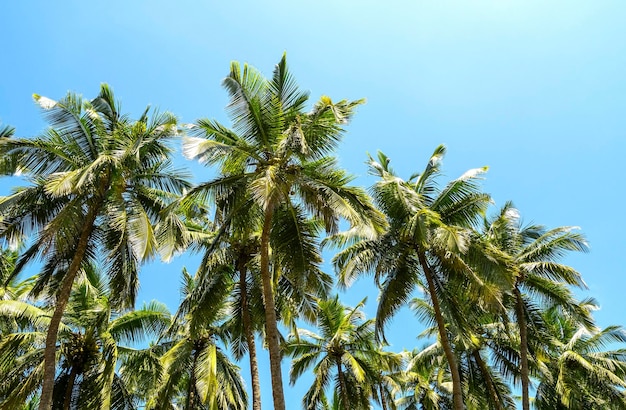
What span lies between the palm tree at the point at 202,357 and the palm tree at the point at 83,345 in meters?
1.32

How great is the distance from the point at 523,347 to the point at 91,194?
14.5 metres

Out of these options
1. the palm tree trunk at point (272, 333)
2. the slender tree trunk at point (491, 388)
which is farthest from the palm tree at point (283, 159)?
the slender tree trunk at point (491, 388)

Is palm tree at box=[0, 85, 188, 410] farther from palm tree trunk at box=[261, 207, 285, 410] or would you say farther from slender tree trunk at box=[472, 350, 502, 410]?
slender tree trunk at box=[472, 350, 502, 410]

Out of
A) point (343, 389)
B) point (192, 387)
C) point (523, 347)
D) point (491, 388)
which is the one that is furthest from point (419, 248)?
point (192, 387)

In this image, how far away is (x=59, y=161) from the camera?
13984 mm

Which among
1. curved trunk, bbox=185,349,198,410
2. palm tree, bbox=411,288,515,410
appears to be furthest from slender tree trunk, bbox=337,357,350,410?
curved trunk, bbox=185,349,198,410

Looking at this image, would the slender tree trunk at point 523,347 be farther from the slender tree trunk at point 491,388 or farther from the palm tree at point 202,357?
the palm tree at point 202,357

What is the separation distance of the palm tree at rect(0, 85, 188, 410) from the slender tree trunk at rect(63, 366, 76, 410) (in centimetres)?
356

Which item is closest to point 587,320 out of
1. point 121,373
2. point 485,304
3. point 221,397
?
point 485,304

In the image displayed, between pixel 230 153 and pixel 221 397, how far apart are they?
8.76 meters

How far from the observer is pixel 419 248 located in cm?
1658

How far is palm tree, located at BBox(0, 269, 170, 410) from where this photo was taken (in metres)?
16.0

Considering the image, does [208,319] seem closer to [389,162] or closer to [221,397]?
[221,397]

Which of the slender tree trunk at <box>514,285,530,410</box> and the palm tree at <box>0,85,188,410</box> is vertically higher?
the palm tree at <box>0,85,188,410</box>
